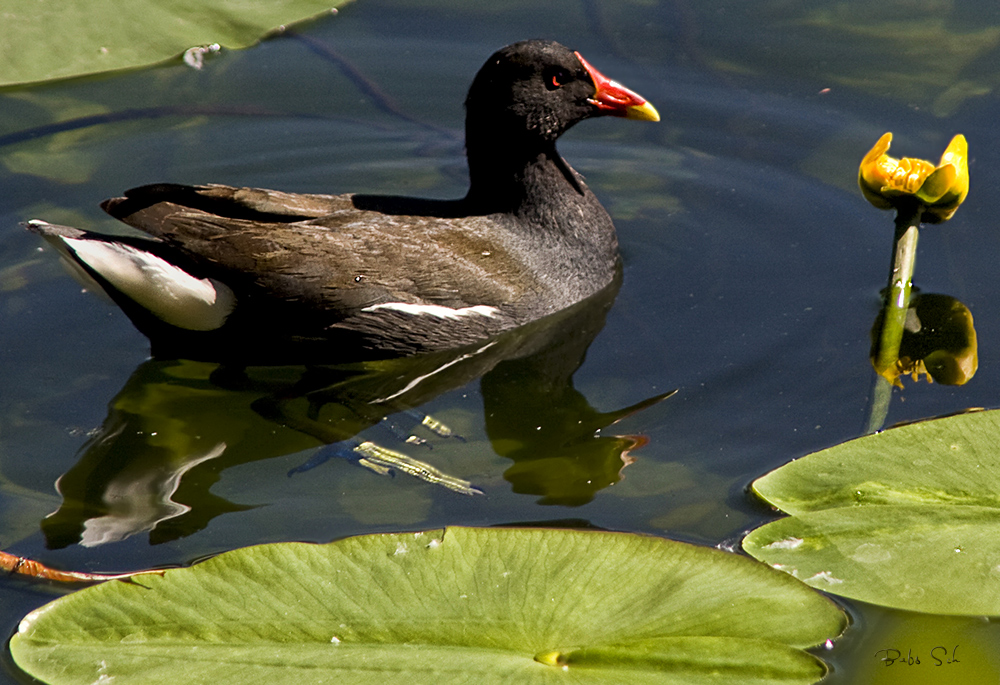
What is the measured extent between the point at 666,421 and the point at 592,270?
33.8 inches

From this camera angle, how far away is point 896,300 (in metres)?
3.20

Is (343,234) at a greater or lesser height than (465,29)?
lesser

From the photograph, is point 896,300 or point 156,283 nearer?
point 896,300

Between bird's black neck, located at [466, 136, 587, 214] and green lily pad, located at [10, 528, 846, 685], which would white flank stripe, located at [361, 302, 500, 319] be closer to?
bird's black neck, located at [466, 136, 587, 214]

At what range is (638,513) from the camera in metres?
2.99

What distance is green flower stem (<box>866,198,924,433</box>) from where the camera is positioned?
121 inches

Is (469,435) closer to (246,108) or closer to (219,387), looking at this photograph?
(219,387)

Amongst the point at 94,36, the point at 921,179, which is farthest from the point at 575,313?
the point at 94,36

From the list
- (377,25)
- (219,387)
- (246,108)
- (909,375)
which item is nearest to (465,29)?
(377,25)

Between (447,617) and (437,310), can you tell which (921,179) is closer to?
(437,310)
